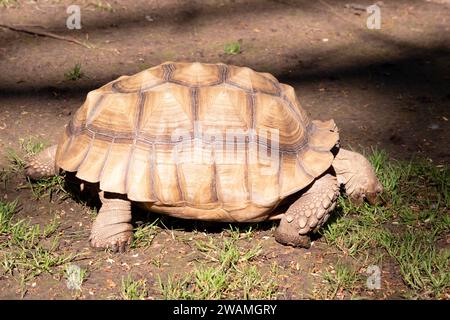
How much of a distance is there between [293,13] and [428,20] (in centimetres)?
171

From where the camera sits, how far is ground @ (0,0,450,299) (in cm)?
350

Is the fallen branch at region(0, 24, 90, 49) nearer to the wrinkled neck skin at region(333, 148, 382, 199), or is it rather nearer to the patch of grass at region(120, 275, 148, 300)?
the wrinkled neck skin at region(333, 148, 382, 199)

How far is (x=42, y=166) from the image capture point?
13.7ft

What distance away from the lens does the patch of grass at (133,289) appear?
132 inches

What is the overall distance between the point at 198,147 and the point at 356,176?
122 centimetres

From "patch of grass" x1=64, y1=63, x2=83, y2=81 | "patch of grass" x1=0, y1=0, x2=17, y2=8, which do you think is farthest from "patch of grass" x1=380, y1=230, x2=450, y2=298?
"patch of grass" x1=0, y1=0, x2=17, y2=8

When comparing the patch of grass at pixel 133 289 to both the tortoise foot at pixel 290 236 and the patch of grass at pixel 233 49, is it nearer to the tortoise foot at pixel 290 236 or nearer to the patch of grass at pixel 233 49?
the tortoise foot at pixel 290 236

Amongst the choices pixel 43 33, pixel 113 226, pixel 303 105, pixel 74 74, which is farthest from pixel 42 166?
pixel 43 33

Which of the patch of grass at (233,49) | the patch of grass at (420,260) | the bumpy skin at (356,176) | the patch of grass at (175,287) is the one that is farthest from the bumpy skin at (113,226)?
the patch of grass at (233,49)

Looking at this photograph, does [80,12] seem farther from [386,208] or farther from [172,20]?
[386,208]

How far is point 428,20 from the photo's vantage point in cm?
729

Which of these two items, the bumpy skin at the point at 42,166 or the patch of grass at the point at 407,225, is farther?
the bumpy skin at the point at 42,166

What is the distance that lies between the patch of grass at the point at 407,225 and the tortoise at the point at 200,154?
0.33 m
